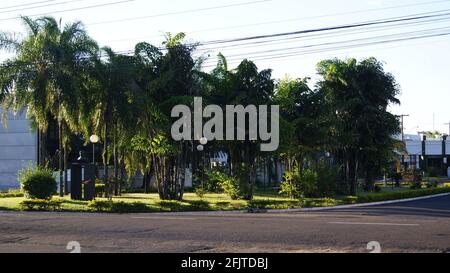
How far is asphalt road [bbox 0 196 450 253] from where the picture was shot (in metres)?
11.4

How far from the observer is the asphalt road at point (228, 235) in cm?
1144

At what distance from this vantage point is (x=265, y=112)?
2631 centimetres

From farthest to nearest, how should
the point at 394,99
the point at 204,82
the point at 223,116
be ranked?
1. the point at 394,99
2. the point at 204,82
3. the point at 223,116

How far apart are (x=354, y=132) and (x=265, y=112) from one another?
25.7ft

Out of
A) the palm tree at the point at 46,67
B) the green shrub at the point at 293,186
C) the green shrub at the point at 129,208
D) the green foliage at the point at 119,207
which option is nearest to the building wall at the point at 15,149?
the palm tree at the point at 46,67

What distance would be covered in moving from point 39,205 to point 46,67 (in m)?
7.26

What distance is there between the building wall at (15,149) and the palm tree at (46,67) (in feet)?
89.3

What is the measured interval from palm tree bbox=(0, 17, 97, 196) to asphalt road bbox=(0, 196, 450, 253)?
11.2m

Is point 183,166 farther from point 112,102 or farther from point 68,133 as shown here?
point 68,133

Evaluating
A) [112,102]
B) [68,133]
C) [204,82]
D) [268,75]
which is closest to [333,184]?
[268,75]

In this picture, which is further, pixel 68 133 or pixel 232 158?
pixel 68 133

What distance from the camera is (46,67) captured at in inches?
1093

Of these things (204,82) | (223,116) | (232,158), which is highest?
(204,82)

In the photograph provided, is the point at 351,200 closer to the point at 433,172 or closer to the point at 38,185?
the point at 38,185
